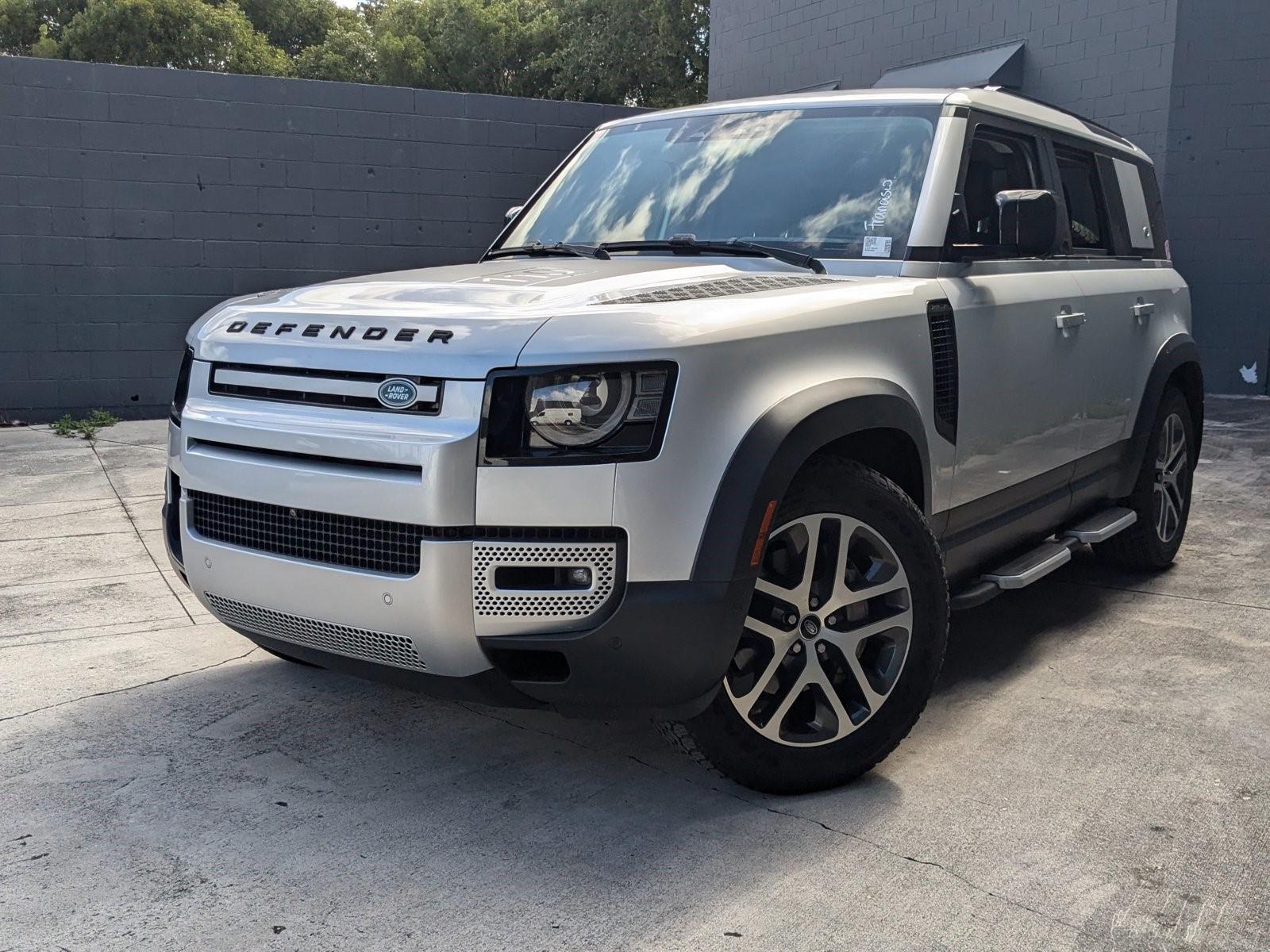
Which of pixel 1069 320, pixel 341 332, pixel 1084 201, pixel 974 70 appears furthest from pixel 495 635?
pixel 974 70

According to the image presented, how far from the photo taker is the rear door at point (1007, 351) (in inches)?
153

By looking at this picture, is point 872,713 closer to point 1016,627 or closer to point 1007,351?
point 1007,351

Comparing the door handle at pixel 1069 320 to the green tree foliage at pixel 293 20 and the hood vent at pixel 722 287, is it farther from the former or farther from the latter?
the green tree foliage at pixel 293 20

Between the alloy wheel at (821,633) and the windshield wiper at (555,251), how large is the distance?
126cm

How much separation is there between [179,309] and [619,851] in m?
9.15

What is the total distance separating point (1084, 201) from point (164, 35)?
5382cm

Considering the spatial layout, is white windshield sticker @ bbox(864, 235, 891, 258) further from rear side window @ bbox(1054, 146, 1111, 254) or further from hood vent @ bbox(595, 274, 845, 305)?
rear side window @ bbox(1054, 146, 1111, 254)

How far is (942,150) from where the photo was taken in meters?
3.99

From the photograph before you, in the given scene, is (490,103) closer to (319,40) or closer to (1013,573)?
(1013,573)

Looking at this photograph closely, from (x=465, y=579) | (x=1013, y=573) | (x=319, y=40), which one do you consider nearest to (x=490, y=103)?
(x=1013, y=573)

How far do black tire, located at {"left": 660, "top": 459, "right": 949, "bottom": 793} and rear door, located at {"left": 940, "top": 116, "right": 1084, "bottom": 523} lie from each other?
1.73 ft

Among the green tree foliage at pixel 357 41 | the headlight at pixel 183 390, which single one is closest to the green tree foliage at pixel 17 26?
the green tree foliage at pixel 357 41

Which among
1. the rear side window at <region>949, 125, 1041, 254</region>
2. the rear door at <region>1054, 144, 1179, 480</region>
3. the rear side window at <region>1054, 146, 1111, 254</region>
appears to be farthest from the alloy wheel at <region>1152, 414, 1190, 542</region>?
the rear side window at <region>949, 125, 1041, 254</region>

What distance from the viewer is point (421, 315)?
9.76 ft
